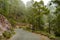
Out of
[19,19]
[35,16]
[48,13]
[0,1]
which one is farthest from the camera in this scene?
[19,19]

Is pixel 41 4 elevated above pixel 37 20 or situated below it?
above

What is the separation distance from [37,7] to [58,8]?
2773 cm

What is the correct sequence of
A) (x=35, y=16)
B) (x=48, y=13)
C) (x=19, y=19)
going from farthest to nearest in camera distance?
(x=19, y=19) → (x=35, y=16) → (x=48, y=13)

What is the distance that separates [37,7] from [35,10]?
37.3 inches

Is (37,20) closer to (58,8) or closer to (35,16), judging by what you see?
(35,16)

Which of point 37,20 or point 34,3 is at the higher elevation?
point 34,3

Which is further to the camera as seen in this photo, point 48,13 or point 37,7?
point 37,7

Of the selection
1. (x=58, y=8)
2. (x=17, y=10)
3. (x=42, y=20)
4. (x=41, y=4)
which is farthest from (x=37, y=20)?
(x=17, y=10)

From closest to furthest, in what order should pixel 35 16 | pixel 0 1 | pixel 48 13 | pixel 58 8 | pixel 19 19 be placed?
pixel 58 8
pixel 0 1
pixel 48 13
pixel 35 16
pixel 19 19

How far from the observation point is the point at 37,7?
4306 centimetres

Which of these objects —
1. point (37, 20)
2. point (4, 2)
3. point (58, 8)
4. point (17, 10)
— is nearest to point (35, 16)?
point (37, 20)

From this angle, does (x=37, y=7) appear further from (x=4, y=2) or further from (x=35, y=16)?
(x=4, y=2)

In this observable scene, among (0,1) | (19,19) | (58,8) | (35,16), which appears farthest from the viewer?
(19,19)

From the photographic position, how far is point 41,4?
4284 centimetres
